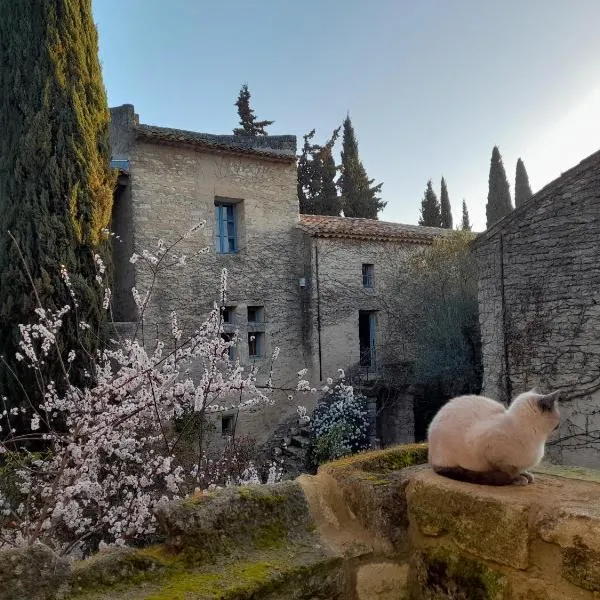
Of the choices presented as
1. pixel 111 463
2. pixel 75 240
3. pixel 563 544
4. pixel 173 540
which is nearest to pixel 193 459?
pixel 111 463

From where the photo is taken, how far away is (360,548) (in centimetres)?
169

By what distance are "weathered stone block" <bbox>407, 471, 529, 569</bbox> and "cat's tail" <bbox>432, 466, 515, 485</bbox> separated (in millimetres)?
41

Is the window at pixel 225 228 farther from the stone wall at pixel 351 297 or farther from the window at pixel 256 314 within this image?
the stone wall at pixel 351 297

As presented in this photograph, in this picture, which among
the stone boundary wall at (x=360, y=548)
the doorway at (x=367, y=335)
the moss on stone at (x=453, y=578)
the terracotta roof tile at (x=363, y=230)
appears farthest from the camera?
the doorway at (x=367, y=335)

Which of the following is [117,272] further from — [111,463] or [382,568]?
[382,568]

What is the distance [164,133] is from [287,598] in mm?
10603

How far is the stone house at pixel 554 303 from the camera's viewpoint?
7137mm

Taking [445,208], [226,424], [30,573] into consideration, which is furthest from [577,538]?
[445,208]

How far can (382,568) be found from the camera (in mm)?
1682

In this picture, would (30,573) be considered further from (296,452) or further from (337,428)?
(296,452)

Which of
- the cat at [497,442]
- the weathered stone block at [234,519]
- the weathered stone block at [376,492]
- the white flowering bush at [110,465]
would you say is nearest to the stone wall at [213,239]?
the white flowering bush at [110,465]

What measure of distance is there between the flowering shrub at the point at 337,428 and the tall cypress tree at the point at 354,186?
12.7 m

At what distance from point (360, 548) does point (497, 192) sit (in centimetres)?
2622

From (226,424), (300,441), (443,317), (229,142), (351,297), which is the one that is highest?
(229,142)
